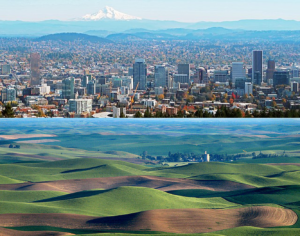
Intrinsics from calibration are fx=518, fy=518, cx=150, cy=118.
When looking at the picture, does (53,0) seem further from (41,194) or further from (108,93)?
(41,194)

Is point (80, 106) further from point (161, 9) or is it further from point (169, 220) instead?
point (169, 220)

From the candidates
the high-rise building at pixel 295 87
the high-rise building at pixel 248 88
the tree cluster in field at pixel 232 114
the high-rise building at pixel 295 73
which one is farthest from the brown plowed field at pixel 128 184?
the high-rise building at pixel 295 73

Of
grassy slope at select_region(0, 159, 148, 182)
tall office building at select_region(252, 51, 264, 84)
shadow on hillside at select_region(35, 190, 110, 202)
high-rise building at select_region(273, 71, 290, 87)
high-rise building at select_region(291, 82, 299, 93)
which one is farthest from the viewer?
tall office building at select_region(252, 51, 264, 84)

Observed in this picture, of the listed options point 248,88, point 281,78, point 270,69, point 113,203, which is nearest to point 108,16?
point 270,69

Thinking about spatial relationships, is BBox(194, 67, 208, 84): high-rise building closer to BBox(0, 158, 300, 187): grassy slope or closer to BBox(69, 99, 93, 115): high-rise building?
BBox(69, 99, 93, 115): high-rise building

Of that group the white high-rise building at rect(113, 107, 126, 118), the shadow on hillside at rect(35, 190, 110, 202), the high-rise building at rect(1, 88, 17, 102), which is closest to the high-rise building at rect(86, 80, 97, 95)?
the high-rise building at rect(1, 88, 17, 102)

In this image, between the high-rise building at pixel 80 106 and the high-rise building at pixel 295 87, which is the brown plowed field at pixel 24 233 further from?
the high-rise building at pixel 295 87
